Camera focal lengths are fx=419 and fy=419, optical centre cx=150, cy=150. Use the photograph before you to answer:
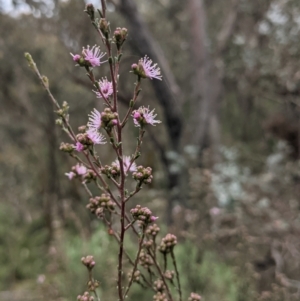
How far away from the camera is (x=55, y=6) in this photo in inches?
201

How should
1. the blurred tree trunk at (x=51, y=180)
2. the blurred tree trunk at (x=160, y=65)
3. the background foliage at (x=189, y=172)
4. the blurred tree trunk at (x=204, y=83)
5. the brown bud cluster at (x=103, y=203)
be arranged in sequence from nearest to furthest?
the brown bud cluster at (x=103, y=203) < the background foliage at (x=189, y=172) < the blurred tree trunk at (x=160, y=65) < the blurred tree trunk at (x=204, y=83) < the blurred tree trunk at (x=51, y=180)

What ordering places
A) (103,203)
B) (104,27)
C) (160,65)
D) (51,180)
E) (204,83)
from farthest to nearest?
(51,180)
(204,83)
(160,65)
(103,203)
(104,27)

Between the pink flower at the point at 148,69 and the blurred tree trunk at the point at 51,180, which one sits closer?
the pink flower at the point at 148,69

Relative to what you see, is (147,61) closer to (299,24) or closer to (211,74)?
(299,24)

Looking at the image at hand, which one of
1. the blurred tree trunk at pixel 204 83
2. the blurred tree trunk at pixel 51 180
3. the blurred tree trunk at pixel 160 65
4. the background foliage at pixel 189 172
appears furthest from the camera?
the blurred tree trunk at pixel 51 180

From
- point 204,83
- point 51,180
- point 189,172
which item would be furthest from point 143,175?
point 51,180

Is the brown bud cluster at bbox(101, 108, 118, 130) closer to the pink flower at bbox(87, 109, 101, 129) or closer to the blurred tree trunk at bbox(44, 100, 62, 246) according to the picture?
the pink flower at bbox(87, 109, 101, 129)

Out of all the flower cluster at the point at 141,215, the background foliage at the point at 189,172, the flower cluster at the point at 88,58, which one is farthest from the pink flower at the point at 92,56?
the background foliage at the point at 189,172

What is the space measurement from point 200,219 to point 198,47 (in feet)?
7.17

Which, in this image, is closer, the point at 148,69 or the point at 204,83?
the point at 148,69

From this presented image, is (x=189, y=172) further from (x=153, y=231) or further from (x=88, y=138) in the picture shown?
(x=88, y=138)

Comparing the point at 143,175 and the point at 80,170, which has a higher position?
the point at 80,170

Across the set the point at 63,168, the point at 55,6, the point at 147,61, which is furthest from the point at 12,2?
the point at 147,61

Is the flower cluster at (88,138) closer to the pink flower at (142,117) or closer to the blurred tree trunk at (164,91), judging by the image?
the pink flower at (142,117)
